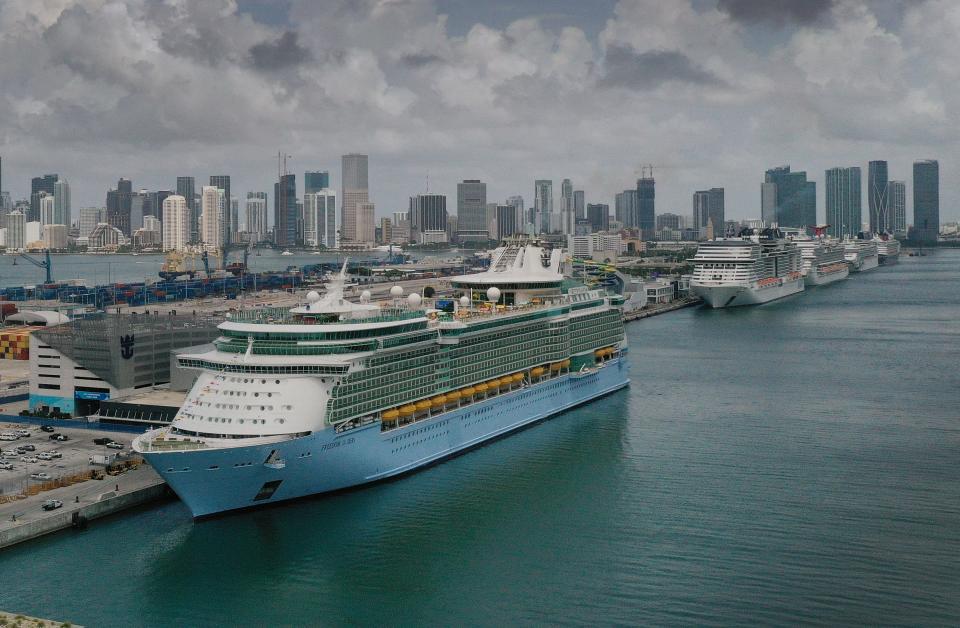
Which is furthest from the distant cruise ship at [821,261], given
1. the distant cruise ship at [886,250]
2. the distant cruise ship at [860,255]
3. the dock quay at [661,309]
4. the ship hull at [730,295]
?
the distant cruise ship at [886,250]

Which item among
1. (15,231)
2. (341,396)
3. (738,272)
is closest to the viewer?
(341,396)

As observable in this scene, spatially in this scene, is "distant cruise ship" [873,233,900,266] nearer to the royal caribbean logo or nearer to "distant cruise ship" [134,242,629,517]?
"distant cruise ship" [134,242,629,517]

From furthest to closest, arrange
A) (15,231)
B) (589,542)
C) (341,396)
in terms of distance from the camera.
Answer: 1. (15,231)
2. (341,396)
3. (589,542)

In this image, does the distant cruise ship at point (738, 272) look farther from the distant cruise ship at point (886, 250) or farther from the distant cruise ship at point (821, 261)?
the distant cruise ship at point (886, 250)

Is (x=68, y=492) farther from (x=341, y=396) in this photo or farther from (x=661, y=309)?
(x=661, y=309)

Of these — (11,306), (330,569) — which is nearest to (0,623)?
(330,569)

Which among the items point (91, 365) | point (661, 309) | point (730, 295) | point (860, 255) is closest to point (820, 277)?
point (860, 255)

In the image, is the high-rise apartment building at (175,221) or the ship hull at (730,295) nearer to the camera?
the ship hull at (730,295)
